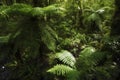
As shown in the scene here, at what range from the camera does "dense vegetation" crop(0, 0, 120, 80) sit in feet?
21.4

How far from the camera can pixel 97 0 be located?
955 cm

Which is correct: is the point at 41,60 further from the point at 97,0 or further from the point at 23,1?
the point at 97,0

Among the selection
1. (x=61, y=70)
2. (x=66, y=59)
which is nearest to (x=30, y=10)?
(x=66, y=59)

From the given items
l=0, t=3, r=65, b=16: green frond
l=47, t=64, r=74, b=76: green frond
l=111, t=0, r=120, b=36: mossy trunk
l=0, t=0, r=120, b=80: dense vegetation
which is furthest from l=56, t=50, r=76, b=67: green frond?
l=111, t=0, r=120, b=36: mossy trunk

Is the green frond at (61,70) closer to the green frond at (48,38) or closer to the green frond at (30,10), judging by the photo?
the green frond at (48,38)

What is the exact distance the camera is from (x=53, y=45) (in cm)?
700

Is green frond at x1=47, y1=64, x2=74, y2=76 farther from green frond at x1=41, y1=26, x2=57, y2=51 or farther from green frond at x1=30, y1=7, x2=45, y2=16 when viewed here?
green frond at x1=30, y1=7, x2=45, y2=16

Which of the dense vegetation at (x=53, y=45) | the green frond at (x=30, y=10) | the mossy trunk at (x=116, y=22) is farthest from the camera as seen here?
the mossy trunk at (x=116, y=22)

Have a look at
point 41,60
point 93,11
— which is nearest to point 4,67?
point 41,60

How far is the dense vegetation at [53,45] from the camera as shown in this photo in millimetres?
6516

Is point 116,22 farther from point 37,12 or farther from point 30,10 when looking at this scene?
point 30,10

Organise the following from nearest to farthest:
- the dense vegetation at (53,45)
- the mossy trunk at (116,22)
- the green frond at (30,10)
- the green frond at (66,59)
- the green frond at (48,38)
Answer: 1. the dense vegetation at (53,45)
2. the green frond at (66,59)
3. the green frond at (30,10)
4. the green frond at (48,38)
5. the mossy trunk at (116,22)

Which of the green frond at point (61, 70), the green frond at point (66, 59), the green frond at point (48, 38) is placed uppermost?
the green frond at point (48, 38)

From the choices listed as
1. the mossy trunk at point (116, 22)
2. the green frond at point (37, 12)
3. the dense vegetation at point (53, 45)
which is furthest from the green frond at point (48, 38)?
the mossy trunk at point (116, 22)
